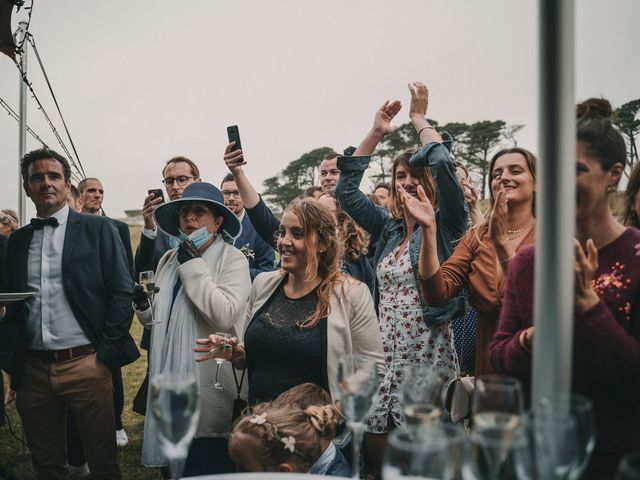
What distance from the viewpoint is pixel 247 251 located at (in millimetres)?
3953

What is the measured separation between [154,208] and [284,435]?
2176 millimetres

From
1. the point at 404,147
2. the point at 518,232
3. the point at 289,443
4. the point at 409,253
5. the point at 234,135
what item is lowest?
the point at 289,443

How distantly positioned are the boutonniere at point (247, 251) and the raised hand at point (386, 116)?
1527 millimetres

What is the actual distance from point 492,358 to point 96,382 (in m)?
2.44

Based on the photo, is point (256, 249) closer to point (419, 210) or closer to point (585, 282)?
point (419, 210)

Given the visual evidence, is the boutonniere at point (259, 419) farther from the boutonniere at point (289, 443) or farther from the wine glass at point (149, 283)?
the wine glass at point (149, 283)

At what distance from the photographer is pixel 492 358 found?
148 centimetres

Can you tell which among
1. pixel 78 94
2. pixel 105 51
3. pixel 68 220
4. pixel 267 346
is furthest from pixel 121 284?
pixel 78 94

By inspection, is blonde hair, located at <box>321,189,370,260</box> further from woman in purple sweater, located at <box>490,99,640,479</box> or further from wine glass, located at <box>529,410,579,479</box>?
wine glass, located at <box>529,410,579,479</box>

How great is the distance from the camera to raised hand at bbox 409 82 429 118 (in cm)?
287

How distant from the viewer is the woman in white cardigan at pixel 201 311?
2.42 meters

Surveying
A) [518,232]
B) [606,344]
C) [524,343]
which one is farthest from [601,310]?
[518,232]

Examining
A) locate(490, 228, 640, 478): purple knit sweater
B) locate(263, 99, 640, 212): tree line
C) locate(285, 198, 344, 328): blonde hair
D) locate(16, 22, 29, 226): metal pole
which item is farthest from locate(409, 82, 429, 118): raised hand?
locate(263, 99, 640, 212): tree line

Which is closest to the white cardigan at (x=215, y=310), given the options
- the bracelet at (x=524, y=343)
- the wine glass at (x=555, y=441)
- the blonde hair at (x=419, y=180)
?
the blonde hair at (x=419, y=180)
